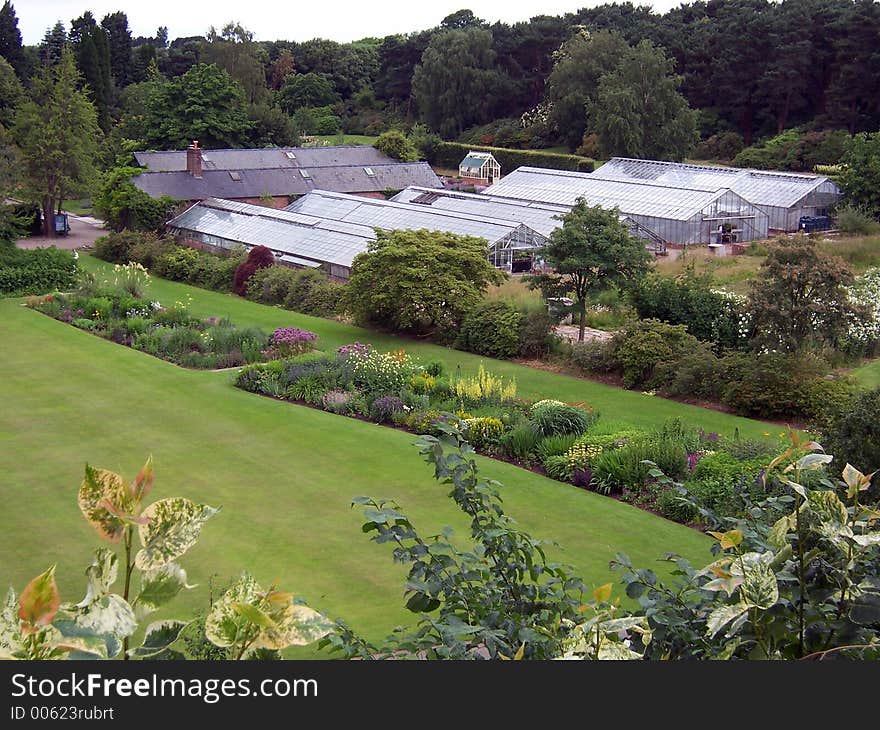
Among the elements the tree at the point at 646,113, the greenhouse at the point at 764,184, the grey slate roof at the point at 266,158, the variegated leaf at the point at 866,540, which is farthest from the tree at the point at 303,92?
the variegated leaf at the point at 866,540

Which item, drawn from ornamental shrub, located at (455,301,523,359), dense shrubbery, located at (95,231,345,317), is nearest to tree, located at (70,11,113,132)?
dense shrubbery, located at (95,231,345,317)

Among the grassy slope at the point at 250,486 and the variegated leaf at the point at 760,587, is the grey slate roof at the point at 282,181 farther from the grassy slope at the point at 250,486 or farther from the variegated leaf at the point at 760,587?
the variegated leaf at the point at 760,587

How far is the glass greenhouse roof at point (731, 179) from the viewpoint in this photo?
40.5m

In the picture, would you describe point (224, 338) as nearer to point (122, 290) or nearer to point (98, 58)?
point (122, 290)

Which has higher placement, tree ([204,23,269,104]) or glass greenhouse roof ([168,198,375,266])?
tree ([204,23,269,104])

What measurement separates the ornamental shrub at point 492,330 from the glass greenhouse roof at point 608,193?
10.4m

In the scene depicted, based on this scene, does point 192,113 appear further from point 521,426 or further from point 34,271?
point 521,426

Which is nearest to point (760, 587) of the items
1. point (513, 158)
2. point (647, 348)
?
point (647, 348)

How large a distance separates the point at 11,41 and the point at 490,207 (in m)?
44.5

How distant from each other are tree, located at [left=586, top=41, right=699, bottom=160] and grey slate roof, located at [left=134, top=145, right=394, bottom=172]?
438 inches

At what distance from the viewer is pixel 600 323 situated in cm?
2562

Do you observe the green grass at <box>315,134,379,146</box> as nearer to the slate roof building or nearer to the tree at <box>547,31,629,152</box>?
the tree at <box>547,31,629,152</box>

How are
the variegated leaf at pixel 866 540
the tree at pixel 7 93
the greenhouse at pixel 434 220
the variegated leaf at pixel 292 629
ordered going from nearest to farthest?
the variegated leaf at pixel 292 629
the variegated leaf at pixel 866 540
the greenhouse at pixel 434 220
the tree at pixel 7 93

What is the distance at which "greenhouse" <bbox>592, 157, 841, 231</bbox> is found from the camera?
39.8 m
